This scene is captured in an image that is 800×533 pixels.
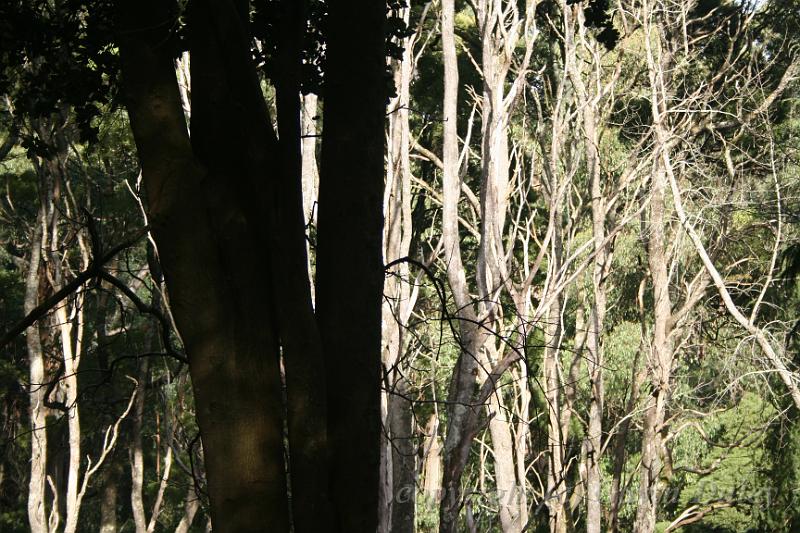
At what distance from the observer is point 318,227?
10.1ft

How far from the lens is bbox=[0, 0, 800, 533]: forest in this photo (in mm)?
2887

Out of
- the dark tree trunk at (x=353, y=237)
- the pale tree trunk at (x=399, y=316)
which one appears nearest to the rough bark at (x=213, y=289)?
the dark tree trunk at (x=353, y=237)

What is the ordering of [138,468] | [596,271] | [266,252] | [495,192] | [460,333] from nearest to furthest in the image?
[266,252]
[460,333]
[495,192]
[596,271]
[138,468]

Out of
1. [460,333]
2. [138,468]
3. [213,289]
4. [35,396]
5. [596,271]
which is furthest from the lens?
[138,468]

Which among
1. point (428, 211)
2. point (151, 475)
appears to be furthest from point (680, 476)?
point (151, 475)

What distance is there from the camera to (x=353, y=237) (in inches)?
120

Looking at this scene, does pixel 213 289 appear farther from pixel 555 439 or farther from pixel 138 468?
pixel 138 468

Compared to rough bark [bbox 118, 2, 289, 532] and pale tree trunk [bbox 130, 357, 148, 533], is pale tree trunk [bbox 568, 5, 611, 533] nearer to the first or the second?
pale tree trunk [bbox 130, 357, 148, 533]

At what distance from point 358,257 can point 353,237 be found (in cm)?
7

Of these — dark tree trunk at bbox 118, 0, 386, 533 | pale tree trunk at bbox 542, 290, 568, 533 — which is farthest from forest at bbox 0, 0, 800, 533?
pale tree trunk at bbox 542, 290, 568, 533

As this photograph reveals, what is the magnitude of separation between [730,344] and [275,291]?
17.5m

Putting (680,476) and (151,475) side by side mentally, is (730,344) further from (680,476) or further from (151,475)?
(151,475)

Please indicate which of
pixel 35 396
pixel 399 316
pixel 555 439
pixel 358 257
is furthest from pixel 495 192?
pixel 35 396

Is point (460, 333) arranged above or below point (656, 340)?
below
